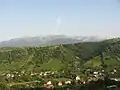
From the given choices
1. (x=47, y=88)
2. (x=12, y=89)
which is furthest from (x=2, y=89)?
(x=47, y=88)

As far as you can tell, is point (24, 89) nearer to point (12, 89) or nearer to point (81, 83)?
point (12, 89)

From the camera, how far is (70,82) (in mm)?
189250

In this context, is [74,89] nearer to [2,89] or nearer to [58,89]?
[58,89]

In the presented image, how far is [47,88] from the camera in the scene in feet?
546

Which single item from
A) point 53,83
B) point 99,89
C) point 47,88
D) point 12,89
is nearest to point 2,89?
point 12,89

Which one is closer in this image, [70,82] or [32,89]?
[32,89]

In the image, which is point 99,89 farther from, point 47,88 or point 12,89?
point 12,89

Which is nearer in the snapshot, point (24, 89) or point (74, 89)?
point (74, 89)

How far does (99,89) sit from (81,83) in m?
46.3

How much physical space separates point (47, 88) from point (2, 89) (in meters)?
23.1

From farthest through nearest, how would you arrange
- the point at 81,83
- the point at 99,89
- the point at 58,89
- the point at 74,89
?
the point at 81,83, the point at 58,89, the point at 74,89, the point at 99,89

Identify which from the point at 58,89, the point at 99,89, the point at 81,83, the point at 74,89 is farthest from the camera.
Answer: the point at 81,83

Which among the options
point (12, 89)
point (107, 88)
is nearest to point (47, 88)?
point (12, 89)

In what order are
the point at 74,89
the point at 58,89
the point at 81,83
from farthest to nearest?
1. the point at 81,83
2. the point at 58,89
3. the point at 74,89
